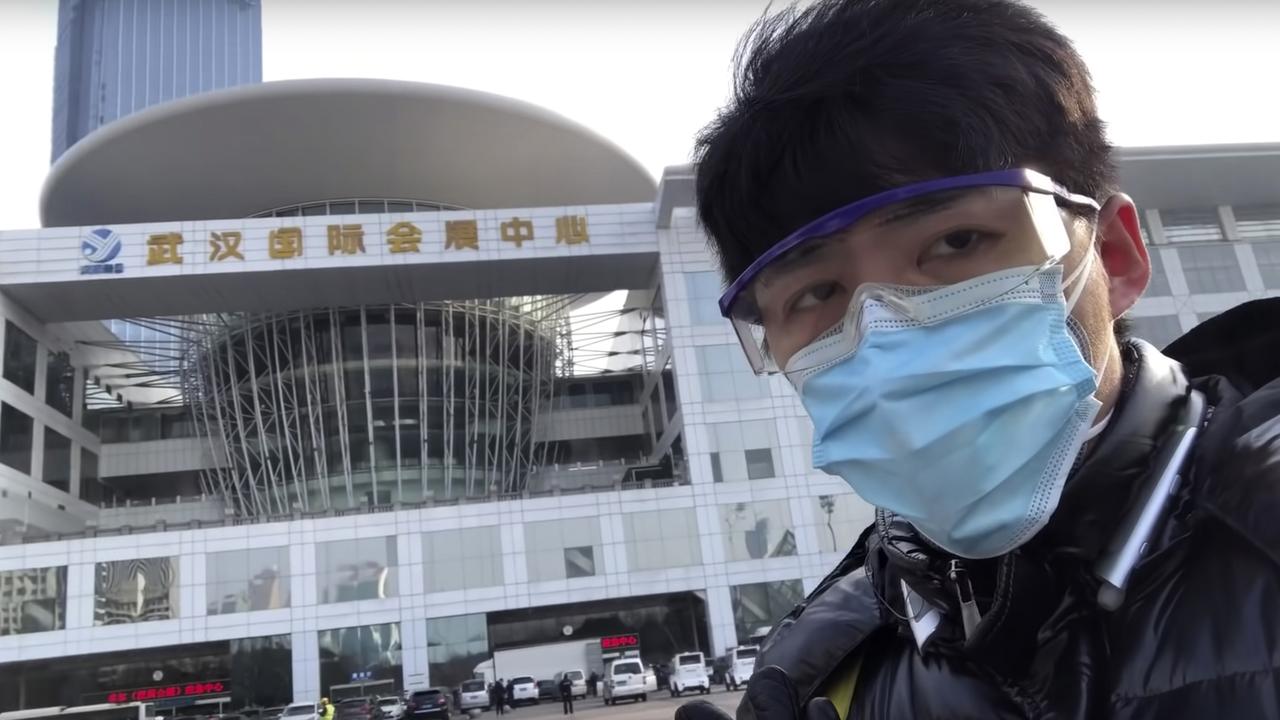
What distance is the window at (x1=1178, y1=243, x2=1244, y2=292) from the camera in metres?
33.2

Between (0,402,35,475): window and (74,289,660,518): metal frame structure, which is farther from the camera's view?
(74,289,660,518): metal frame structure

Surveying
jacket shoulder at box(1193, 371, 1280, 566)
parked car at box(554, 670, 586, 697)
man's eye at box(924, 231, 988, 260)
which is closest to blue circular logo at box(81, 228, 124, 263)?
parked car at box(554, 670, 586, 697)

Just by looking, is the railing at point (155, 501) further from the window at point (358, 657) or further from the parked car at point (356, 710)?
the parked car at point (356, 710)

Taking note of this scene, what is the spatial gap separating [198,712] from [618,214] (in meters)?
22.2

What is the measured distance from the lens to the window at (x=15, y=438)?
30859mm

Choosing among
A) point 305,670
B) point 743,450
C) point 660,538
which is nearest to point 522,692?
point 660,538

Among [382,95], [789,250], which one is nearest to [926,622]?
[789,250]

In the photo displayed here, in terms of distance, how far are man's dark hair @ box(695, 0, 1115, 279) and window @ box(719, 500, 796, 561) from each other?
28.9 m

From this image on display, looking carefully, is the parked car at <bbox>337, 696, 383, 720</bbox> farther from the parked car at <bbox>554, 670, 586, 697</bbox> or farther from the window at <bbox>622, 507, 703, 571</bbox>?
the window at <bbox>622, 507, 703, 571</bbox>

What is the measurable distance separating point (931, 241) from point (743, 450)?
29.2 m

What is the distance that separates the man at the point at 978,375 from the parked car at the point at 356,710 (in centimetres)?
2494

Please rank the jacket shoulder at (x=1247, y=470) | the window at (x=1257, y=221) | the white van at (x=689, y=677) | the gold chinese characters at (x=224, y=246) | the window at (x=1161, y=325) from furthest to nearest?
the window at (x=1257, y=221) < the window at (x=1161, y=325) < the gold chinese characters at (x=224, y=246) < the white van at (x=689, y=677) < the jacket shoulder at (x=1247, y=470)

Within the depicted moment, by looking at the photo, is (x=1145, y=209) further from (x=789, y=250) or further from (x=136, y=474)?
(x=136, y=474)

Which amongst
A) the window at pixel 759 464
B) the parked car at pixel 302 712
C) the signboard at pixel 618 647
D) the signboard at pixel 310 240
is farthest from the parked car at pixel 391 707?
the signboard at pixel 310 240
